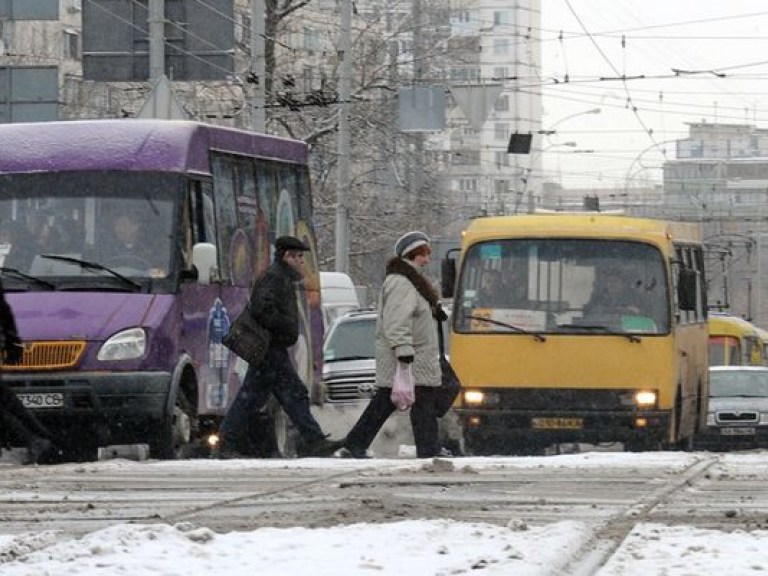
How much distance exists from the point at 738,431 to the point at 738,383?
1447mm

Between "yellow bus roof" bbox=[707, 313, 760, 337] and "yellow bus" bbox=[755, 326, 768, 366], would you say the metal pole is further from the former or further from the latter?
"yellow bus" bbox=[755, 326, 768, 366]

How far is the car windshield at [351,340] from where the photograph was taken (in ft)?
87.1

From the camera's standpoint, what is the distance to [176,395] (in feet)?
58.1

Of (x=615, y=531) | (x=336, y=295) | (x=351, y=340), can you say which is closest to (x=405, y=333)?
(x=615, y=531)

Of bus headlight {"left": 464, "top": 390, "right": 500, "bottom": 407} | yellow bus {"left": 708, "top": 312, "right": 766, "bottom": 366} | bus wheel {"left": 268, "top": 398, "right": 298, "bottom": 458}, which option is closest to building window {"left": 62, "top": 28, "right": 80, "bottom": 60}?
yellow bus {"left": 708, "top": 312, "right": 766, "bottom": 366}

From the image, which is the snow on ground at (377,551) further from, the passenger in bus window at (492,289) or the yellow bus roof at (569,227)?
the yellow bus roof at (569,227)

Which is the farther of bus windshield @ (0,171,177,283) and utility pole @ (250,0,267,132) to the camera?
utility pole @ (250,0,267,132)

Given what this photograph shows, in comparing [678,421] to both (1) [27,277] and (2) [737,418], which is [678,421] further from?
(2) [737,418]

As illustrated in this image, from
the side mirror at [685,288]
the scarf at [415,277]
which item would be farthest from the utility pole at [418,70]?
the scarf at [415,277]

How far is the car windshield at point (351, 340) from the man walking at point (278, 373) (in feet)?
25.0

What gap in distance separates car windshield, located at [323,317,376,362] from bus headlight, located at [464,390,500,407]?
12.5 feet

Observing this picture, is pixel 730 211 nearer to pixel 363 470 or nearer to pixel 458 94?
pixel 458 94

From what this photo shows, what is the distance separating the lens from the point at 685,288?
23062 mm

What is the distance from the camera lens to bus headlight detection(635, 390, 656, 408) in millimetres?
22141
